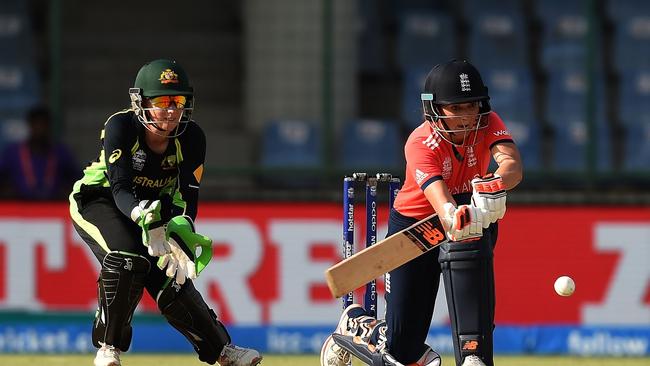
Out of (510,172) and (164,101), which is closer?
(510,172)

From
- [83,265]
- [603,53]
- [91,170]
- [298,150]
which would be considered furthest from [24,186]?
[603,53]

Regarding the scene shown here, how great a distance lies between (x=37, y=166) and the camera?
9.95m

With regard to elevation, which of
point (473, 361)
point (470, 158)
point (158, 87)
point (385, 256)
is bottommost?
point (473, 361)

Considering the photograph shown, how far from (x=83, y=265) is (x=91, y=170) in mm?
3081

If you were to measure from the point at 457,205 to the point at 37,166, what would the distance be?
4.72 meters

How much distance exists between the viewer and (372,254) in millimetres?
5793

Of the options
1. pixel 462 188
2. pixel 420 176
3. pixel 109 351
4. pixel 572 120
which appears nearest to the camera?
pixel 420 176

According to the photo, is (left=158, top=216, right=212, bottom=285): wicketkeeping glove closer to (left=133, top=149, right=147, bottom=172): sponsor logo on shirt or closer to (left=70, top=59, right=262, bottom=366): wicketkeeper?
(left=70, top=59, right=262, bottom=366): wicketkeeper

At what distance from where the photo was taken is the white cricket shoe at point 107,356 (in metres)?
6.23

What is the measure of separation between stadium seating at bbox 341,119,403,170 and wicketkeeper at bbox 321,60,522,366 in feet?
15.0

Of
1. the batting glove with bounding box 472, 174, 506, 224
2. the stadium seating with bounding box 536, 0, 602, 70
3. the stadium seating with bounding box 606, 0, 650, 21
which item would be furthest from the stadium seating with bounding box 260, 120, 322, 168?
the batting glove with bounding box 472, 174, 506, 224

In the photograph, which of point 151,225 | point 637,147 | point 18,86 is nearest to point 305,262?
point 18,86

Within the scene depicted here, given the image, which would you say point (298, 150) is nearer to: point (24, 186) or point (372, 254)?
point (24, 186)

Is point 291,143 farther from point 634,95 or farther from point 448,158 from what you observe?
point 448,158
